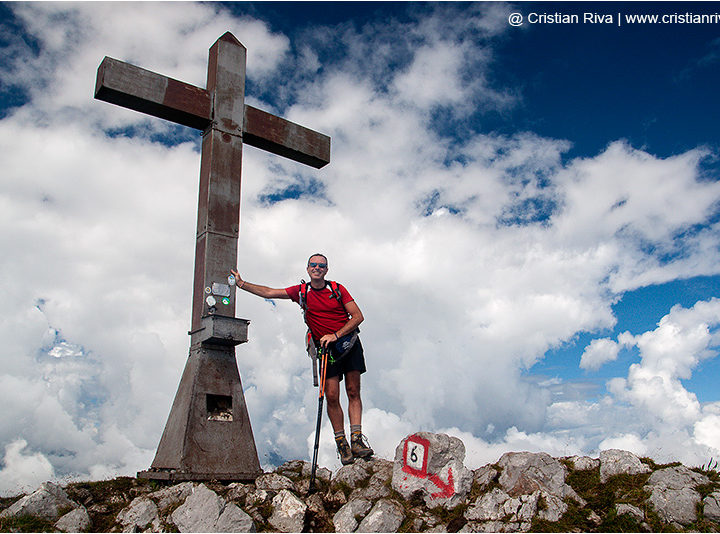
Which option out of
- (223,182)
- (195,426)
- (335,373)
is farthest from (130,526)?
(223,182)

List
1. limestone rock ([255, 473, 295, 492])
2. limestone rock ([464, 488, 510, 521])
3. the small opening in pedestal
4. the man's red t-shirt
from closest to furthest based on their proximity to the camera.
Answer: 1. limestone rock ([464, 488, 510, 521])
2. limestone rock ([255, 473, 295, 492])
3. the small opening in pedestal
4. the man's red t-shirt

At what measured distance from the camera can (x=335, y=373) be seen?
9.09m

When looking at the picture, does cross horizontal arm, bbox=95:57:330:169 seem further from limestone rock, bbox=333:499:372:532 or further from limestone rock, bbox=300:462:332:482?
limestone rock, bbox=333:499:372:532

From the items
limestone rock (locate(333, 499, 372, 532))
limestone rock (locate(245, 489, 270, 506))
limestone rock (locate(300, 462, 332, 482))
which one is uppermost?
limestone rock (locate(300, 462, 332, 482))

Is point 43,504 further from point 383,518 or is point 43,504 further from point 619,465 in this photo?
point 619,465

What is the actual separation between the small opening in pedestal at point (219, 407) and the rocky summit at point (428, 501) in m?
1.02

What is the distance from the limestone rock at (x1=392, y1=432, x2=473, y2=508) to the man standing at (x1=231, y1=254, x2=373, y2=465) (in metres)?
1.27

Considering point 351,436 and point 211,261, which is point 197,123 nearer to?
point 211,261

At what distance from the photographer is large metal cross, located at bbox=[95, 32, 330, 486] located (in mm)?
8586

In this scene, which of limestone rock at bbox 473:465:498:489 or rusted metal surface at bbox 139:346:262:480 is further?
rusted metal surface at bbox 139:346:262:480

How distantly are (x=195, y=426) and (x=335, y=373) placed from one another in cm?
209

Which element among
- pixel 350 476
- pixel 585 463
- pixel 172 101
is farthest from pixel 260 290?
pixel 585 463

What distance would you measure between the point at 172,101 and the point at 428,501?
722 cm

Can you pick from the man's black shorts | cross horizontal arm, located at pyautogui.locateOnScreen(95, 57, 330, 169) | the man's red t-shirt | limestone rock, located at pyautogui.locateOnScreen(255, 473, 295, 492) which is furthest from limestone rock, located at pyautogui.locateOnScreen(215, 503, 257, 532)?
cross horizontal arm, located at pyautogui.locateOnScreen(95, 57, 330, 169)
